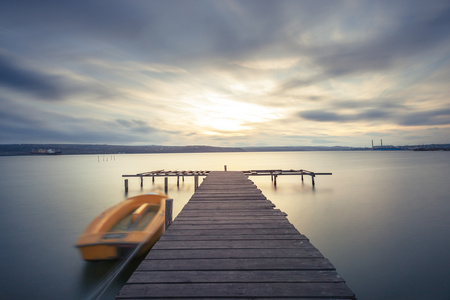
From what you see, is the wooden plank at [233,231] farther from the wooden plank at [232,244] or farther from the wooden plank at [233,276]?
the wooden plank at [233,276]

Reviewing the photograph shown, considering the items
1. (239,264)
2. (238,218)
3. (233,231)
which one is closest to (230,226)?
(233,231)

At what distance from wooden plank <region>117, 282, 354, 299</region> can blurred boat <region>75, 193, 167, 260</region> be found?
3356 mm

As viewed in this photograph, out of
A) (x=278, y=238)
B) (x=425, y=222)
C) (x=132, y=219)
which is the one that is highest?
(x=278, y=238)

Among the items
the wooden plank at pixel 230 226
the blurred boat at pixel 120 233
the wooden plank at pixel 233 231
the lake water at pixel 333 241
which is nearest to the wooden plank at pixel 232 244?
the wooden plank at pixel 233 231

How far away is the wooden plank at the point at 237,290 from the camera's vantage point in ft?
8.29

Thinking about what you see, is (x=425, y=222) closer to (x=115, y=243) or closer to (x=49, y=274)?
(x=115, y=243)

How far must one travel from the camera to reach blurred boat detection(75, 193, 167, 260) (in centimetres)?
555

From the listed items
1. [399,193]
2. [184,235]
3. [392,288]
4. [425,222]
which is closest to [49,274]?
[184,235]

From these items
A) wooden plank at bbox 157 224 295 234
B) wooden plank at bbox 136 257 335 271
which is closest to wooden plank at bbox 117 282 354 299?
wooden plank at bbox 136 257 335 271

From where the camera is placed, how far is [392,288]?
5691 mm

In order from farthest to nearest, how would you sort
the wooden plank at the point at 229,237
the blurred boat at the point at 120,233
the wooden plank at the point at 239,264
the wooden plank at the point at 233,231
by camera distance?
the blurred boat at the point at 120,233
the wooden plank at the point at 233,231
the wooden plank at the point at 229,237
the wooden plank at the point at 239,264

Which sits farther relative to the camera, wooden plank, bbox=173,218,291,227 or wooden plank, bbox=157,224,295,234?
wooden plank, bbox=173,218,291,227

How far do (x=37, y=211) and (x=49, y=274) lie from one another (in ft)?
31.8

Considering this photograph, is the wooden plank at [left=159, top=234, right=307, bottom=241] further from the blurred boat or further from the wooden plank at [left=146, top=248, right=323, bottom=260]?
the blurred boat
